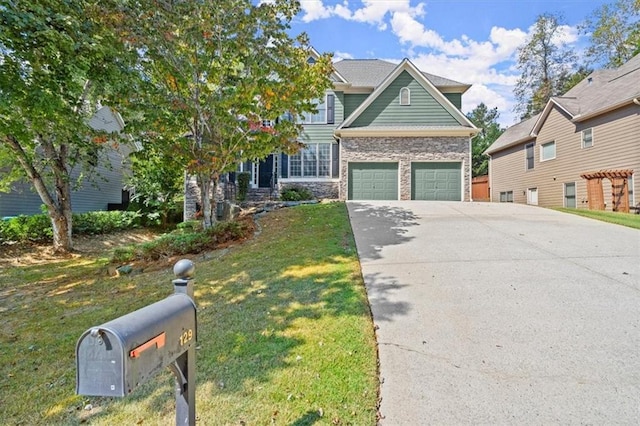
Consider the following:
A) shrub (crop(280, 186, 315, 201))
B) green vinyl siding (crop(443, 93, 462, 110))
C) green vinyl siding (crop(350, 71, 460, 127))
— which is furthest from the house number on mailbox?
green vinyl siding (crop(443, 93, 462, 110))

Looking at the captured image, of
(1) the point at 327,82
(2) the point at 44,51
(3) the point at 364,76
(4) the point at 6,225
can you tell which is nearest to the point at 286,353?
(2) the point at 44,51

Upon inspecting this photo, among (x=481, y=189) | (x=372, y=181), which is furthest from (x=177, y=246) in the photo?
(x=481, y=189)

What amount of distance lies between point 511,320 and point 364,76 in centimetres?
1675

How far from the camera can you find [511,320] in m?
3.66

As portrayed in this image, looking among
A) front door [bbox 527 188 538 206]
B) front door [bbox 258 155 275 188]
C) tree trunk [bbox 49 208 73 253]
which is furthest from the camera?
front door [bbox 527 188 538 206]

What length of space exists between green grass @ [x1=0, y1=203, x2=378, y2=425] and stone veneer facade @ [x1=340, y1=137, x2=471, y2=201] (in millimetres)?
9205

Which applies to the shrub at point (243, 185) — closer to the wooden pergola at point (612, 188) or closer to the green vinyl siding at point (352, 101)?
the green vinyl siding at point (352, 101)

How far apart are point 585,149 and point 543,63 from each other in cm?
1798

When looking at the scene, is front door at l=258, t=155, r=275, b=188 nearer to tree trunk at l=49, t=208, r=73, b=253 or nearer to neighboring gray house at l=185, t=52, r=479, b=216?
neighboring gray house at l=185, t=52, r=479, b=216

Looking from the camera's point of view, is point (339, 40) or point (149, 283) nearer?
point (149, 283)

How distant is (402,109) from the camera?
1543 centimetres

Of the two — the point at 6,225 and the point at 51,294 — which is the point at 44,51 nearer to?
the point at 51,294

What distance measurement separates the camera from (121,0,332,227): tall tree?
725 cm

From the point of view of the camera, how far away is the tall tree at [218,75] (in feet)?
23.8
